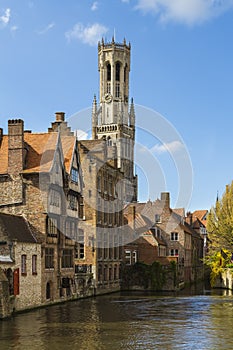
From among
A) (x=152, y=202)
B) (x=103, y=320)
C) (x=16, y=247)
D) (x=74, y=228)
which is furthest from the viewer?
(x=152, y=202)

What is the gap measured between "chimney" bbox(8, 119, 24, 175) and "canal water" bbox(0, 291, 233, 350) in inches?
461

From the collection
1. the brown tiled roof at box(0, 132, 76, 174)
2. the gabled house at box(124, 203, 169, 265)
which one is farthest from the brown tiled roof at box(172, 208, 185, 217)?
the brown tiled roof at box(0, 132, 76, 174)

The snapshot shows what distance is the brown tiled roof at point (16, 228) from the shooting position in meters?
40.4

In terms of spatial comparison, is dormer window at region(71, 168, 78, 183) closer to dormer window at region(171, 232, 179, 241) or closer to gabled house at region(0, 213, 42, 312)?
gabled house at region(0, 213, 42, 312)

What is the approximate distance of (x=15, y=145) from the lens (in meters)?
46.4

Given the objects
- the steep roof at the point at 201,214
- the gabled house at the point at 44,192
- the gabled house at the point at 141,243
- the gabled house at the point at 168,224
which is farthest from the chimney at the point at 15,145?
the steep roof at the point at 201,214

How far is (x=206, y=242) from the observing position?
335 ft

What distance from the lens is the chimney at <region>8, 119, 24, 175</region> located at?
4600cm

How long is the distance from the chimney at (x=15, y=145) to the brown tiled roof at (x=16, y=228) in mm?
4218

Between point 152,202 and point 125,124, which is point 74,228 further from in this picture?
point 125,124

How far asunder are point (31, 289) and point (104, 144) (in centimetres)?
2705

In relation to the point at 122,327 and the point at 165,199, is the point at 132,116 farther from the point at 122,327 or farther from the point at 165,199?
the point at 122,327

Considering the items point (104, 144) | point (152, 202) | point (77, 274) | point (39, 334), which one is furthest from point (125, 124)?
point (39, 334)

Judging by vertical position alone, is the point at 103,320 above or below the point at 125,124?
below
